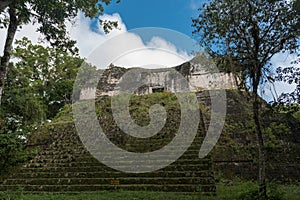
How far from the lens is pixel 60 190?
20.7ft

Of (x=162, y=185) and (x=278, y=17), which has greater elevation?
(x=278, y=17)

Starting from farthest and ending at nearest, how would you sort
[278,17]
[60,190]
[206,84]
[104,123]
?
[206,84] < [104,123] < [60,190] < [278,17]

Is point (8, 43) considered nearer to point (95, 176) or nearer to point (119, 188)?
point (95, 176)

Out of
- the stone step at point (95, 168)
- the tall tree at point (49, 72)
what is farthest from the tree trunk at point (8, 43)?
the tall tree at point (49, 72)

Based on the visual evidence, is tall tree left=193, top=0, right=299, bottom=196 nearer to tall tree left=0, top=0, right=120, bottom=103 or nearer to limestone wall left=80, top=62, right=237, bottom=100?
tall tree left=0, top=0, right=120, bottom=103

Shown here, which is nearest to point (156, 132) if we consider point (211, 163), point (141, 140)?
point (141, 140)

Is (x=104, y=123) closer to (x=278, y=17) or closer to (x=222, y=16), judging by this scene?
(x=222, y=16)

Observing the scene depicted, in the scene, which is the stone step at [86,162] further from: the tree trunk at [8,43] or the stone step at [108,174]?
the tree trunk at [8,43]

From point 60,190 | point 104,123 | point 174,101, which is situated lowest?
point 60,190

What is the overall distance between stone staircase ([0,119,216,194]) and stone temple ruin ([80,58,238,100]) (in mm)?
5074

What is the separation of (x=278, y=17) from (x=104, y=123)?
6588mm

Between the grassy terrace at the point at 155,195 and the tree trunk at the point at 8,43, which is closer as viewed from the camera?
the grassy terrace at the point at 155,195

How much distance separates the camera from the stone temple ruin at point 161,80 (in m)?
13.2

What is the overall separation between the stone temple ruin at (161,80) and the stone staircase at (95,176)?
5.07 meters
